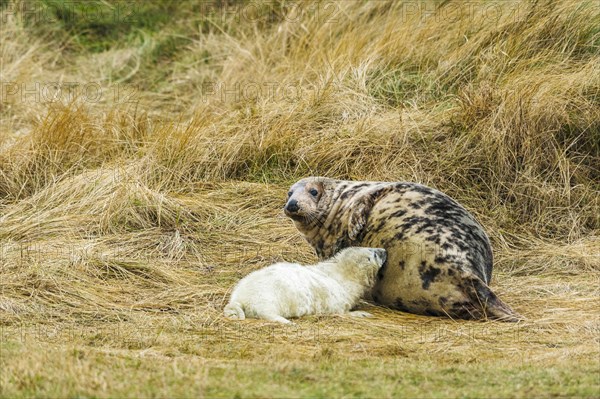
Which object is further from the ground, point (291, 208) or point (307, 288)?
point (291, 208)

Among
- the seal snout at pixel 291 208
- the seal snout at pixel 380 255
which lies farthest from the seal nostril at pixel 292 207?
the seal snout at pixel 380 255

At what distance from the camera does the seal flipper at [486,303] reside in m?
5.43

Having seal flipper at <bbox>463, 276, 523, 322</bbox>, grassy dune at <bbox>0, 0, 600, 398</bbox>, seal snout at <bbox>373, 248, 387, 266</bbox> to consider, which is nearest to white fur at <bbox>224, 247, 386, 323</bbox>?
seal snout at <bbox>373, 248, 387, 266</bbox>

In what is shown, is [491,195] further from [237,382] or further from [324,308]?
[237,382]

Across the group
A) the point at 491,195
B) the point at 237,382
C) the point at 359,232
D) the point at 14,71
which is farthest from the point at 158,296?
the point at 14,71

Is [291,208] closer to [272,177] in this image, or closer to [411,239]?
[411,239]

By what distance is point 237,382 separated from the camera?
384 centimetres

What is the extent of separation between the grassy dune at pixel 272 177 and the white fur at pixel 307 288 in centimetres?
15

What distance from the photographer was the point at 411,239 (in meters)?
5.82

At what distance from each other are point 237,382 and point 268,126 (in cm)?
520

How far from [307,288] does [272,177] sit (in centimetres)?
301

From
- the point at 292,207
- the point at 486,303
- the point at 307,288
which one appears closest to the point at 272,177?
the point at 292,207

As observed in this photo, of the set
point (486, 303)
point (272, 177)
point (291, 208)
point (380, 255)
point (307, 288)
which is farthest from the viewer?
point (272, 177)

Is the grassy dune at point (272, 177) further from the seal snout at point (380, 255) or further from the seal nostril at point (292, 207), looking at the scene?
the seal nostril at point (292, 207)
